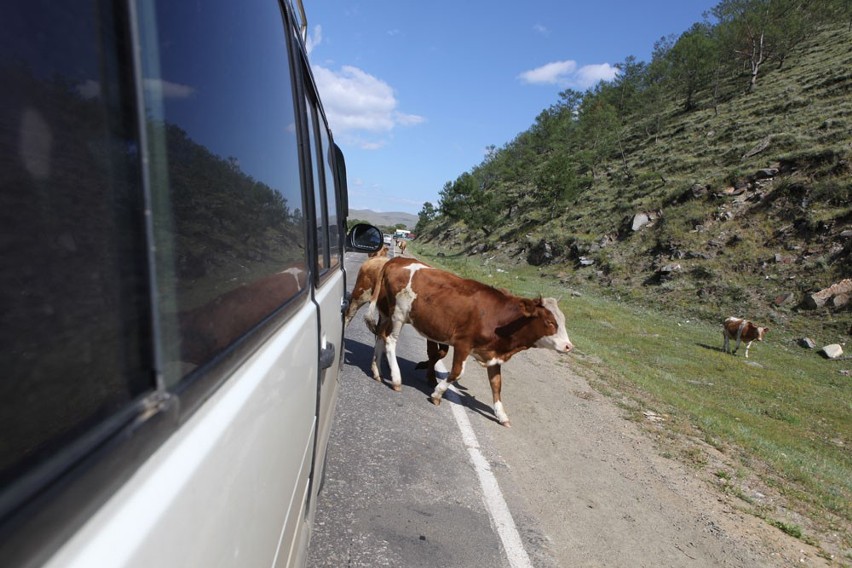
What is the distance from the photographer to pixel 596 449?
226 inches

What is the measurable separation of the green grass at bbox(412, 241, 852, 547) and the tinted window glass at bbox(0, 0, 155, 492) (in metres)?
5.61

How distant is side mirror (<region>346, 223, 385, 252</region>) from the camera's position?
209 inches

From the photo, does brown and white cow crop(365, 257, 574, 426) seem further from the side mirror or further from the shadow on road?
the side mirror

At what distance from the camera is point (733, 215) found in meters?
28.2

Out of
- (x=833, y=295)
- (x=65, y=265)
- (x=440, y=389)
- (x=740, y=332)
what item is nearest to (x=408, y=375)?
(x=440, y=389)

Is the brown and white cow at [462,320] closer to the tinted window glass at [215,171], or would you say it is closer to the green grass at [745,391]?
the green grass at [745,391]

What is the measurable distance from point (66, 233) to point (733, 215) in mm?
32381

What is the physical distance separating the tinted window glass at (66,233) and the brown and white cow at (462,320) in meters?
5.62

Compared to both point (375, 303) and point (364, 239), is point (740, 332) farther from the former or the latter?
point (364, 239)

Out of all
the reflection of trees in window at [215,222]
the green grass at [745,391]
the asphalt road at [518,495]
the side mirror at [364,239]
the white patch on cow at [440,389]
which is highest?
the reflection of trees in window at [215,222]

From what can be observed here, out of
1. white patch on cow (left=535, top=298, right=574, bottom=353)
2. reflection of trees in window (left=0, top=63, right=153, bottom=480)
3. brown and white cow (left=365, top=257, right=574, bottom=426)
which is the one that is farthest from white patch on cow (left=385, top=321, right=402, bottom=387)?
reflection of trees in window (left=0, top=63, right=153, bottom=480)

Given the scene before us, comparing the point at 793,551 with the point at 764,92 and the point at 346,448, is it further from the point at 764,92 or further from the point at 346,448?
the point at 764,92

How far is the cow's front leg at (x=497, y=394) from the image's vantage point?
19.8 feet

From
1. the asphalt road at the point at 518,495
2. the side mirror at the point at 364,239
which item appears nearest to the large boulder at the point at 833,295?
the asphalt road at the point at 518,495
